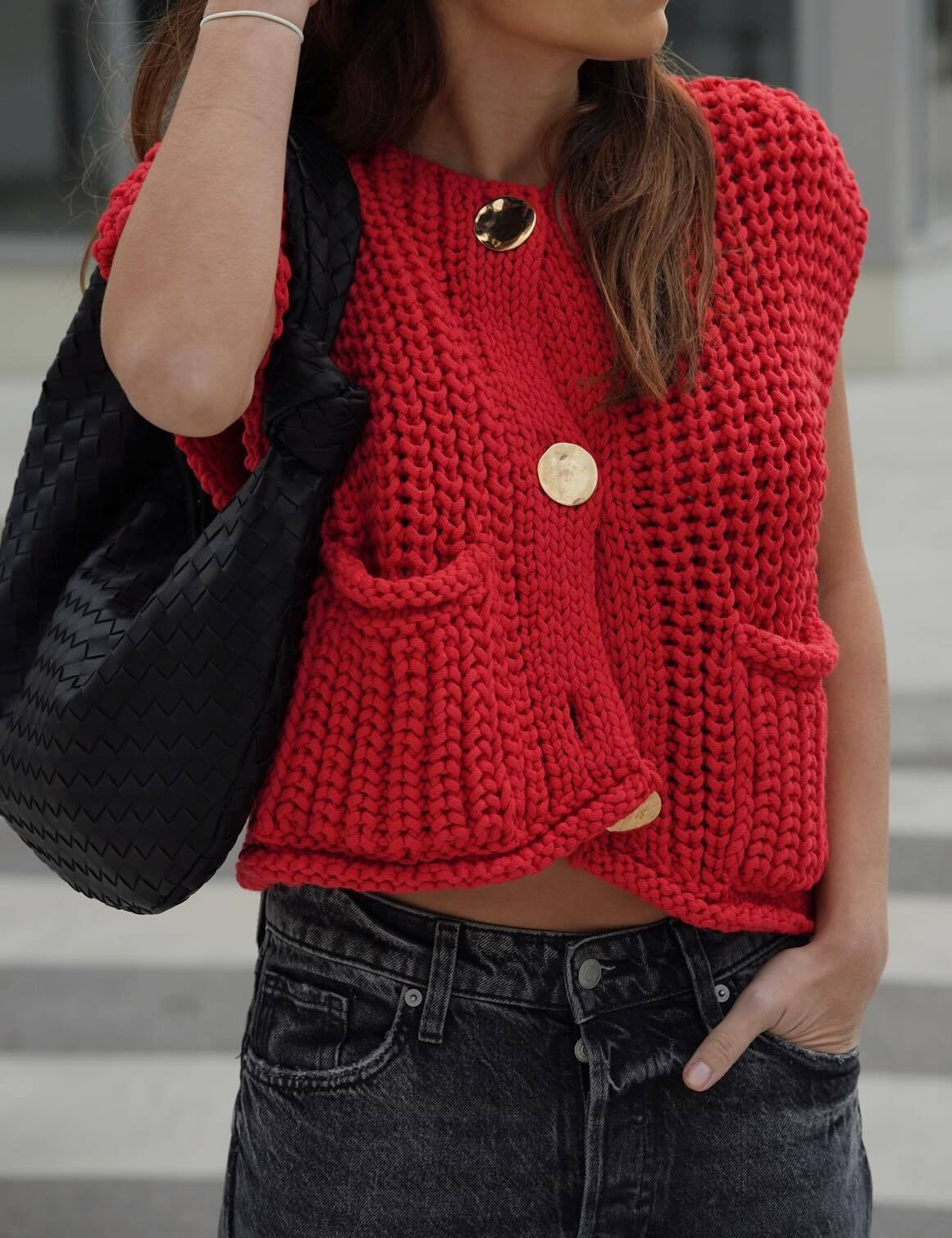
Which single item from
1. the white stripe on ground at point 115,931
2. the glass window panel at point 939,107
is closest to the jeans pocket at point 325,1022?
the white stripe on ground at point 115,931

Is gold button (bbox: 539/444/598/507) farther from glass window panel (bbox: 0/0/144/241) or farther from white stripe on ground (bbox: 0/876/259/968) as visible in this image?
glass window panel (bbox: 0/0/144/241)

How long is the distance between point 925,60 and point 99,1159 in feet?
28.7

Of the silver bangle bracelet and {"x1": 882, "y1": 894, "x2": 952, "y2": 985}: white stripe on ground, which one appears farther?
{"x1": 882, "y1": 894, "x2": 952, "y2": 985}: white stripe on ground

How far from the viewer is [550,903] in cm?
131

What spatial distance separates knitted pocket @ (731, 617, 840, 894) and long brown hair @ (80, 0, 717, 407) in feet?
0.77

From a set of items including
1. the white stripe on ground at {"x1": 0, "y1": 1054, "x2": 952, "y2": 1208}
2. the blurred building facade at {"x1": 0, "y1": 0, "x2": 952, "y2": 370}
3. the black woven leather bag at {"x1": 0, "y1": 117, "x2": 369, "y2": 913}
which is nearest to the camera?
the black woven leather bag at {"x1": 0, "y1": 117, "x2": 369, "y2": 913}

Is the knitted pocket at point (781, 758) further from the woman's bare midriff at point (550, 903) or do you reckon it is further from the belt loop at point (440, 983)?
the belt loop at point (440, 983)

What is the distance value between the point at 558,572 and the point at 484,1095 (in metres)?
0.43

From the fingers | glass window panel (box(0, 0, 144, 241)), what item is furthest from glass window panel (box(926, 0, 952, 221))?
the fingers

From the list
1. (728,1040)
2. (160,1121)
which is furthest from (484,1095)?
(160,1121)

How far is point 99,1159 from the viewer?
3096 mm

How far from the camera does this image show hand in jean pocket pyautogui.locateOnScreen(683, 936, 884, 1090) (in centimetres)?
129

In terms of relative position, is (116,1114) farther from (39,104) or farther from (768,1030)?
(39,104)

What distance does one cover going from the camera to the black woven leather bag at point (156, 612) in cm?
115
